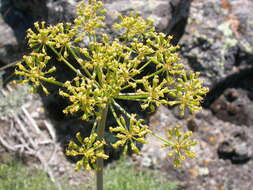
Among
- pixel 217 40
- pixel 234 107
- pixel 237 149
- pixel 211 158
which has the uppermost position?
pixel 217 40

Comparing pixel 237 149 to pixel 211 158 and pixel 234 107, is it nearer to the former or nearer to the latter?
pixel 211 158

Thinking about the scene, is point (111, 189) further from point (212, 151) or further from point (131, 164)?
point (212, 151)

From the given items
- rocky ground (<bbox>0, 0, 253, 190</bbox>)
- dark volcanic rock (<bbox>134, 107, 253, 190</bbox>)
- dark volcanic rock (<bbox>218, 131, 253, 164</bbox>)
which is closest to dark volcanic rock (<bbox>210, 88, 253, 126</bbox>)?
rocky ground (<bbox>0, 0, 253, 190</bbox>)

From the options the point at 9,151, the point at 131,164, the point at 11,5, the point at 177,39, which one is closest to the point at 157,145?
the point at 131,164

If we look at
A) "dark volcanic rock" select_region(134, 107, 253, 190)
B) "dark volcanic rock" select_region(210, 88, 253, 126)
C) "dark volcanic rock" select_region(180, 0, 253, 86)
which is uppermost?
"dark volcanic rock" select_region(180, 0, 253, 86)

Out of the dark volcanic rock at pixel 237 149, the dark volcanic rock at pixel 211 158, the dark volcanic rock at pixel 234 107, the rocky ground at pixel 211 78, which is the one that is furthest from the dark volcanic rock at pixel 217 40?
the dark volcanic rock at pixel 237 149

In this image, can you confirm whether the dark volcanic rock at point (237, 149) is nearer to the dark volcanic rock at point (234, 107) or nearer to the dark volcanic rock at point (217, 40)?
the dark volcanic rock at point (234, 107)

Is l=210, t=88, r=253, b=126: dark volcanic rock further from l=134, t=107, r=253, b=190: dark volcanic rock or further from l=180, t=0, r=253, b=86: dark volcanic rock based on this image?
l=180, t=0, r=253, b=86: dark volcanic rock

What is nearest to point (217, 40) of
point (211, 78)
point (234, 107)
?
point (211, 78)
